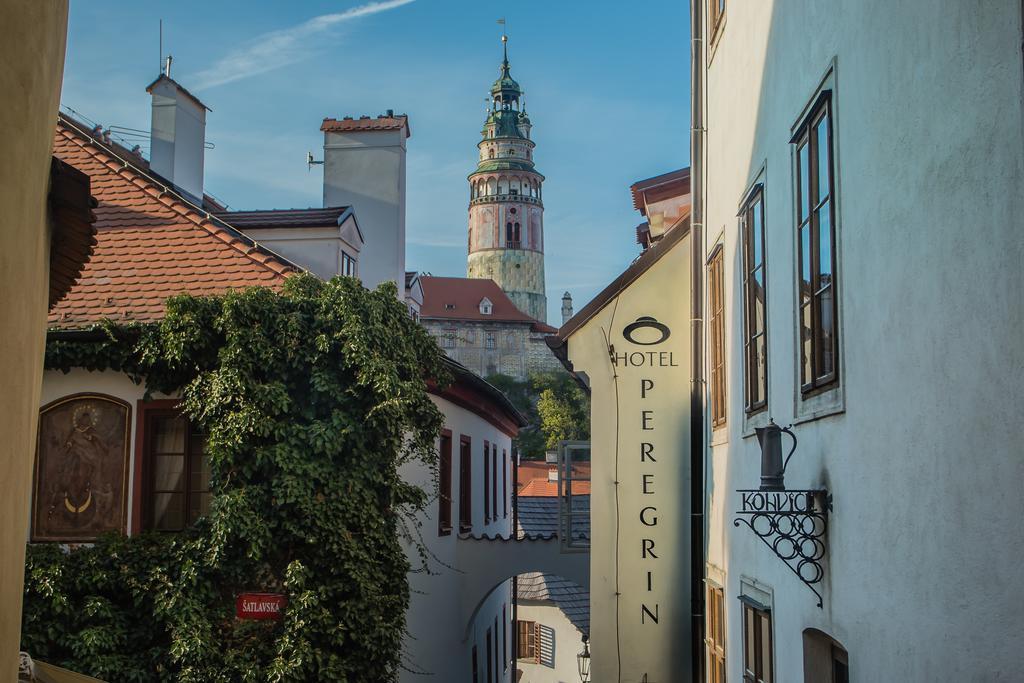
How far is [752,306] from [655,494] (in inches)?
154

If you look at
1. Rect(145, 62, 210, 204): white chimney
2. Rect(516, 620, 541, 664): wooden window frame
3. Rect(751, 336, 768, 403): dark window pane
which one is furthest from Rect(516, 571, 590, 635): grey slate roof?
Rect(751, 336, 768, 403): dark window pane

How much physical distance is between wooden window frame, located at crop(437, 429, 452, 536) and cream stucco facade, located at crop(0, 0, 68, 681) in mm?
10893

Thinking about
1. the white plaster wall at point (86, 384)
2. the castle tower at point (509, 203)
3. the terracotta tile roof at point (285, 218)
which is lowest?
the white plaster wall at point (86, 384)

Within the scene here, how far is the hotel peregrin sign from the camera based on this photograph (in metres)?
12.2

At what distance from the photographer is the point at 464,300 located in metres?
127

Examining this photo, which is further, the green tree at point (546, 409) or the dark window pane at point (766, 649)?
the green tree at point (546, 409)

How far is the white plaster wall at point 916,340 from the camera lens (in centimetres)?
401

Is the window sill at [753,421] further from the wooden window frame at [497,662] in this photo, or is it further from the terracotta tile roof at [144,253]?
the wooden window frame at [497,662]

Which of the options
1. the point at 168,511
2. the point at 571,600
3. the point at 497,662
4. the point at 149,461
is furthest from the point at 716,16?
the point at 497,662

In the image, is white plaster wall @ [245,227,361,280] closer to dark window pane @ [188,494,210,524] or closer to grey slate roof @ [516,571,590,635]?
dark window pane @ [188,494,210,524]

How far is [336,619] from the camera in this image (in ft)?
39.9

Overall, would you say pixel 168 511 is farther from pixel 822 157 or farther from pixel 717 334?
pixel 822 157

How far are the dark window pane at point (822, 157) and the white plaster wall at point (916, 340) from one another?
0.26 meters

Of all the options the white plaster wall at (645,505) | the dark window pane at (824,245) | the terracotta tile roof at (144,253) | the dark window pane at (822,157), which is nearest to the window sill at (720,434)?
the white plaster wall at (645,505)
